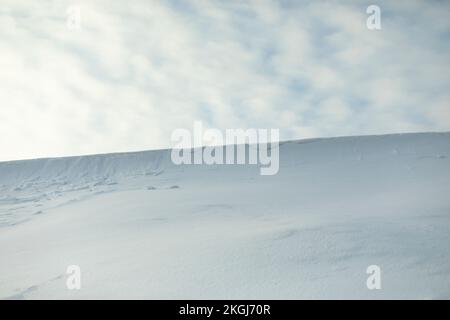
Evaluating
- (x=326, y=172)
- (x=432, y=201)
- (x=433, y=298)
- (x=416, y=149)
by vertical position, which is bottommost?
(x=433, y=298)

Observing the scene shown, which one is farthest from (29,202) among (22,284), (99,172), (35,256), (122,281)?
(122,281)

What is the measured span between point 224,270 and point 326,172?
16.0 feet

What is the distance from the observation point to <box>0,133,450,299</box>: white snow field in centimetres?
181

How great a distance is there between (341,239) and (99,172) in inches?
366

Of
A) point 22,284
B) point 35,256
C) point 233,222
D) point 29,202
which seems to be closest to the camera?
point 22,284

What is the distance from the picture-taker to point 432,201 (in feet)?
10.8

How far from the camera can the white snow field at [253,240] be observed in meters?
1.81

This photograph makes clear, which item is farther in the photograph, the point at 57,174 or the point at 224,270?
the point at 57,174

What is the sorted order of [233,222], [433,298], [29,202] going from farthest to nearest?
[29,202], [233,222], [433,298]

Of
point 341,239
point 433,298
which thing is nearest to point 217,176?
point 341,239

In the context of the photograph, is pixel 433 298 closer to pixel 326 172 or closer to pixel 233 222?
pixel 233 222

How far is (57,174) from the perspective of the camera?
10.7 metres

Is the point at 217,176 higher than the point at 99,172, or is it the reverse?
Result: the point at 99,172

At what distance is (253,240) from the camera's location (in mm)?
2432
